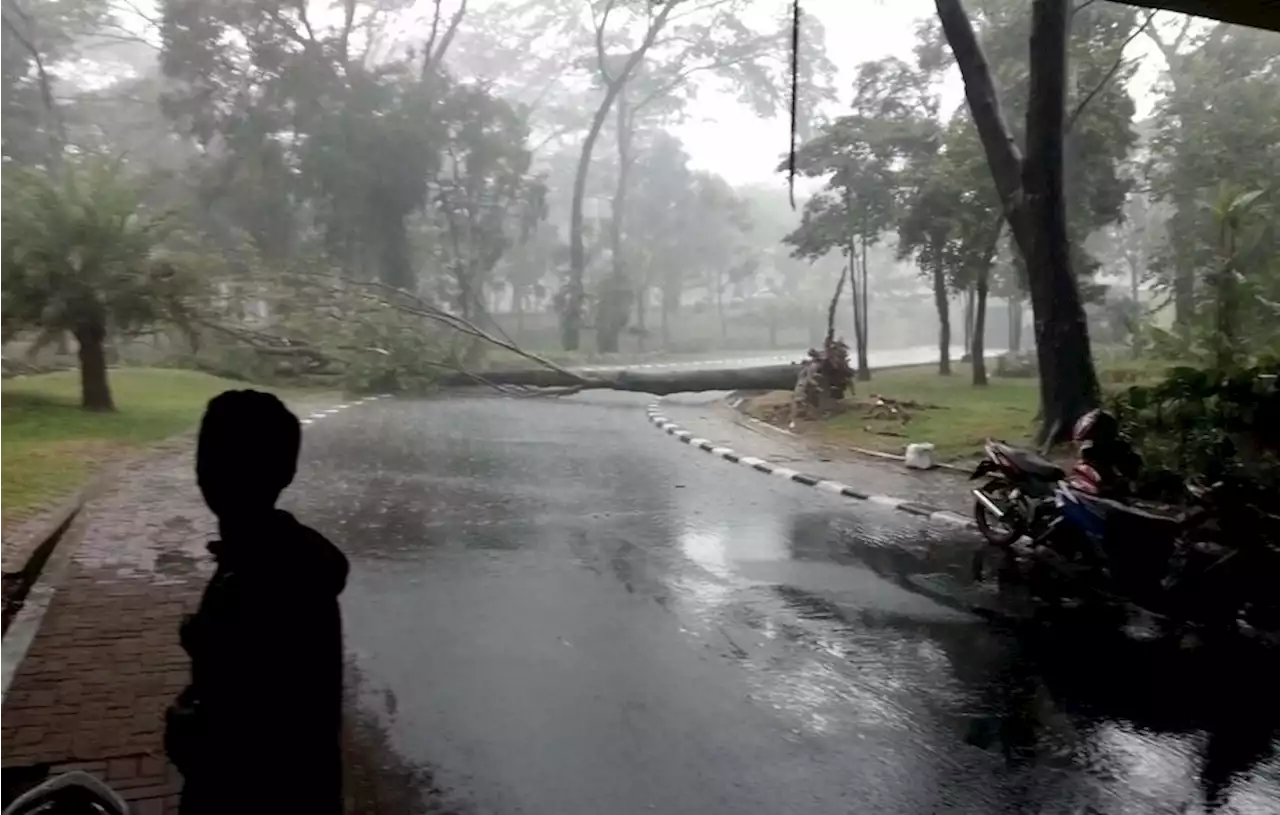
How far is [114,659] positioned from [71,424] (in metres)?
8.26

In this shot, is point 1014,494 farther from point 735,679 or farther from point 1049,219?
point 1049,219

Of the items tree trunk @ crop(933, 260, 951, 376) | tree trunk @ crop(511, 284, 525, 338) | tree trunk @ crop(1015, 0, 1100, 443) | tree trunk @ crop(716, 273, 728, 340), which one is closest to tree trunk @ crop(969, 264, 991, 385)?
tree trunk @ crop(933, 260, 951, 376)

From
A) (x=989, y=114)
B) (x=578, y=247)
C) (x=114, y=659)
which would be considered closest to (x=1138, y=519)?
(x=114, y=659)

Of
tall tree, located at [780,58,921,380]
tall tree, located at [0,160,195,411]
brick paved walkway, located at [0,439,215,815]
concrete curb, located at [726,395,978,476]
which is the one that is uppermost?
tall tree, located at [780,58,921,380]

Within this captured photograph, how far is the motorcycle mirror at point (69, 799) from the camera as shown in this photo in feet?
7.51

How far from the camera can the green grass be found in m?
8.75

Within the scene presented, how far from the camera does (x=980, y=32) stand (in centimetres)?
2070

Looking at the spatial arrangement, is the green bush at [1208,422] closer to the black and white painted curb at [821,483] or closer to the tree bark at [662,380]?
the black and white painted curb at [821,483]

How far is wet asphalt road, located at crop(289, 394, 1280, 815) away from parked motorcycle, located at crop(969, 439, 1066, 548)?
0.32 metres

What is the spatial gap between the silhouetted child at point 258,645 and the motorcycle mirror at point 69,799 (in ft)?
2.47

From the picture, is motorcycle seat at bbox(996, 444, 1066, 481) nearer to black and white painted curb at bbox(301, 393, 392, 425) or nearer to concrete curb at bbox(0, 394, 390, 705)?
concrete curb at bbox(0, 394, 390, 705)

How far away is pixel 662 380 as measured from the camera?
20.9 m

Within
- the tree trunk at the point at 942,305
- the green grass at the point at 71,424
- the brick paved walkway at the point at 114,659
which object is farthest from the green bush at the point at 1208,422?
the tree trunk at the point at 942,305

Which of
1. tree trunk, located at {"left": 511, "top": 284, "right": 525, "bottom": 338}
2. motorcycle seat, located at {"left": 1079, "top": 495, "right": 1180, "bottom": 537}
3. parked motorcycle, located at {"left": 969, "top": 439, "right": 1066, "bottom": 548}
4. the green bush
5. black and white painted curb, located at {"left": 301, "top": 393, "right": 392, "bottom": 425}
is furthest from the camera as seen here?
tree trunk, located at {"left": 511, "top": 284, "right": 525, "bottom": 338}
